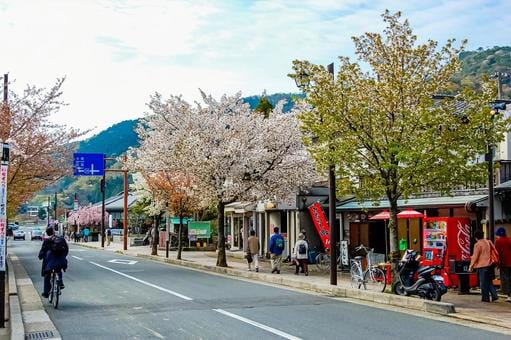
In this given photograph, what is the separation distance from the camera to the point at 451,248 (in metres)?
17.1

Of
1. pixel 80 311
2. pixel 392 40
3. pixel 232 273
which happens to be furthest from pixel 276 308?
pixel 232 273

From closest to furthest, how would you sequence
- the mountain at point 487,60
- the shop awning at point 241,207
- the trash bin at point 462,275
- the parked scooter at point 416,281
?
the parked scooter at point 416,281, the trash bin at point 462,275, the shop awning at point 241,207, the mountain at point 487,60

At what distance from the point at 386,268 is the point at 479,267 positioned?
12.4ft

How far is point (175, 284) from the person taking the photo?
19.1 metres

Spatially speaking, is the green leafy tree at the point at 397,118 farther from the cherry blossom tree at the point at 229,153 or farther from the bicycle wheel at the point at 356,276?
the cherry blossom tree at the point at 229,153

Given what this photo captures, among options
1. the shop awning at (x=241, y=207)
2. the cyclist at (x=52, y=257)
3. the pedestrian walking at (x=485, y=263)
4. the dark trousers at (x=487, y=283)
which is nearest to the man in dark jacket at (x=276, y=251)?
the pedestrian walking at (x=485, y=263)

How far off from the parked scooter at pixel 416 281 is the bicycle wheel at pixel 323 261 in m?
9.73

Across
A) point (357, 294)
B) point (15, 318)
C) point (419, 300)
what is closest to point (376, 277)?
point (357, 294)

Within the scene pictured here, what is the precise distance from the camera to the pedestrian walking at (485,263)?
1462 centimetres

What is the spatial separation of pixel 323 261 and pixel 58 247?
1385cm

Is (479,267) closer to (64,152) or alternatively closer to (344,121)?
(344,121)

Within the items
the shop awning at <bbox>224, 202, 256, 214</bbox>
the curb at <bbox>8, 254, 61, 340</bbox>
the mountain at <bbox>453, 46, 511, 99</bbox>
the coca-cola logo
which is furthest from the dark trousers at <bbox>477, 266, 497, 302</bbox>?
the mountain at <bbox>453, 46, 511, 99</bbox>

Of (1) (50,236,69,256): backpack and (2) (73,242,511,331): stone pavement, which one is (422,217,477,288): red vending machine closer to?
(2) (73,242,511,331): stone pavement

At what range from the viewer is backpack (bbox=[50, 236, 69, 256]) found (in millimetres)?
14289
